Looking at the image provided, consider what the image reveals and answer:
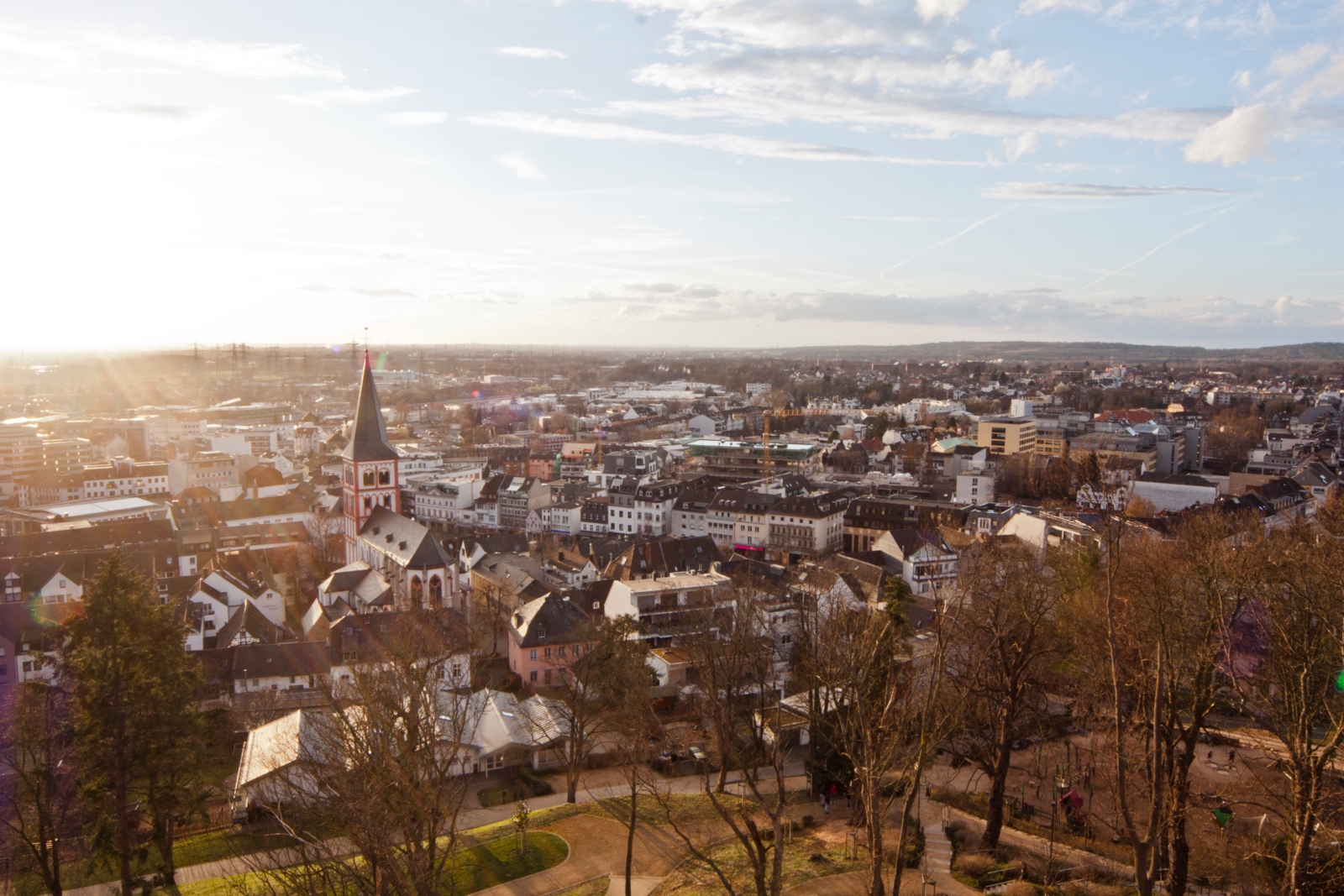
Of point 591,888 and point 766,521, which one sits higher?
point 766,521

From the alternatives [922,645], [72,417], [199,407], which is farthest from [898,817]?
[199,407]

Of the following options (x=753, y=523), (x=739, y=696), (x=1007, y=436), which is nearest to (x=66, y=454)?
(x=753, y=523)

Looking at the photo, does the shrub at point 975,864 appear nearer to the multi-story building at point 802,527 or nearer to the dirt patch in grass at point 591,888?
the dirt patch in grass at point 591,888

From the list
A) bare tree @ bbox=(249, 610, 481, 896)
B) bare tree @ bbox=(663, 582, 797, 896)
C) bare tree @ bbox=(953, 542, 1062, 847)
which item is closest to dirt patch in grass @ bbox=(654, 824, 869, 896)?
bare tree @ bbox=(663, 582, 797, 896)

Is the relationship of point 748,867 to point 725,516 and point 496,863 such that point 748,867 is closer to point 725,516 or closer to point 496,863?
point 496,863

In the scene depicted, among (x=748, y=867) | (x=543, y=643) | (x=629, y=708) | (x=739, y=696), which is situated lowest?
(x=748, y=867)

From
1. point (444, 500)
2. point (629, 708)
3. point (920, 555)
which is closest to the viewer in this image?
point (629, 708)
